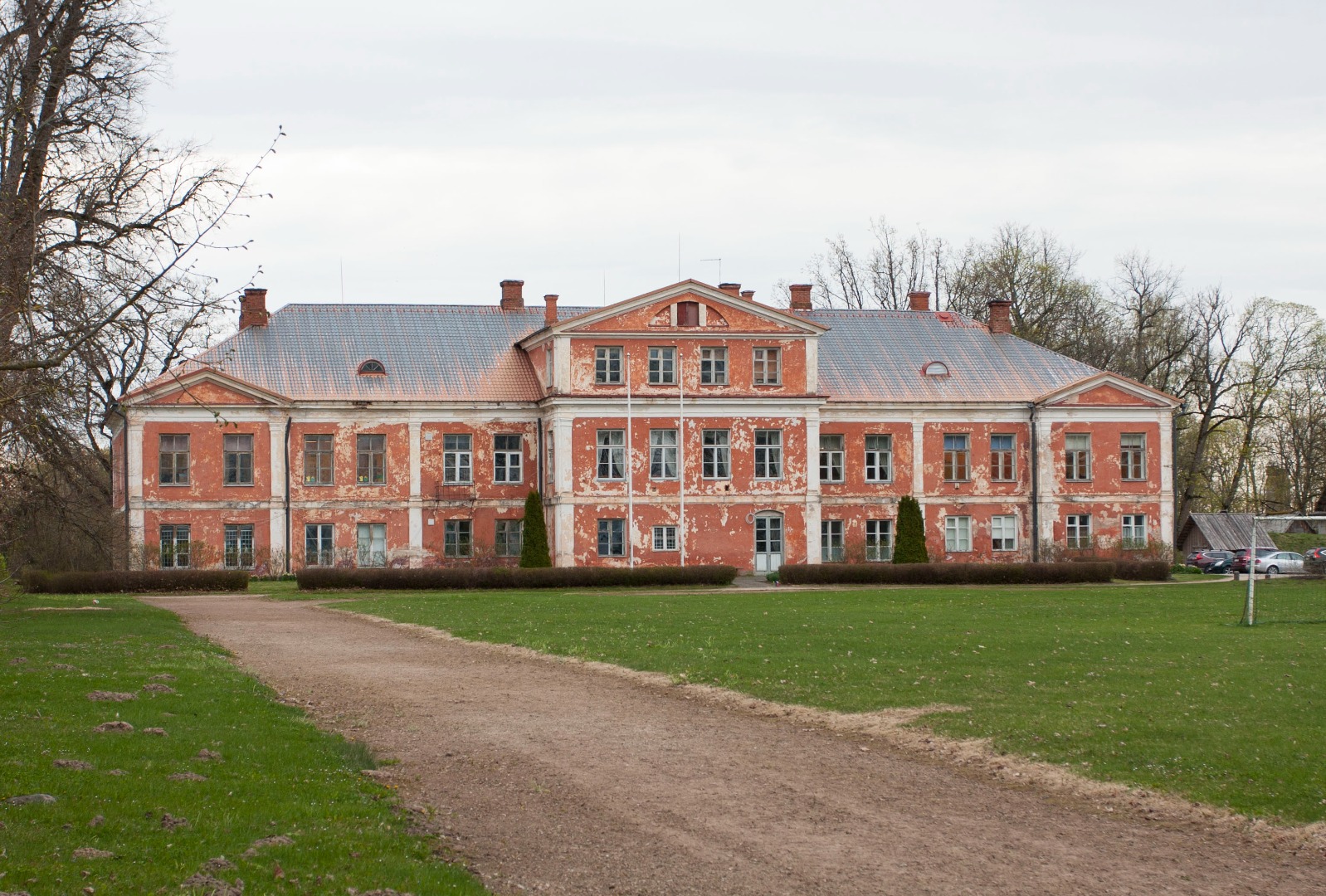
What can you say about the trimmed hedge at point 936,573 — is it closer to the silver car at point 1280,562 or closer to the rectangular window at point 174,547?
the silver car at point 1280,562

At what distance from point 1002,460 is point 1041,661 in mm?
34390

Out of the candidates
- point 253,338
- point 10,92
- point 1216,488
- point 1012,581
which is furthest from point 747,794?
point 1216,488

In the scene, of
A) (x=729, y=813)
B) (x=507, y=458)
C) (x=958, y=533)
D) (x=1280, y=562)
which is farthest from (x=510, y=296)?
(x=729, y=813)

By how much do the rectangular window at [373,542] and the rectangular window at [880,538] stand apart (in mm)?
16760

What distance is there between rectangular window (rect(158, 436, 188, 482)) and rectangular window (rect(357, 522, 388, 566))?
587 cm

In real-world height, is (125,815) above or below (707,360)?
below

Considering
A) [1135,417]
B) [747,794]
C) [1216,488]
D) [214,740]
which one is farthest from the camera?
[1216,488]

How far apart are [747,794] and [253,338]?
4270 centimetres

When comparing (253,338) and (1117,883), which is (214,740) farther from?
(253,338)

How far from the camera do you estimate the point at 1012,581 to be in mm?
42875

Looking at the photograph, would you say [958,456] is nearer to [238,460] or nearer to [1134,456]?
[1134,456]

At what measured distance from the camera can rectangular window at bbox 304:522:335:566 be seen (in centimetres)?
4794

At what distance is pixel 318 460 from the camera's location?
159 ft

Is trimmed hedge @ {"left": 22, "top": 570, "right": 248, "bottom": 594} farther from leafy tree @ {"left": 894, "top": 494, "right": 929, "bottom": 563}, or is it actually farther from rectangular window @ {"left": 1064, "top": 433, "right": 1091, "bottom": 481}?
rectangular window @ {"left": 1064, "top": 433, "right": 1091, "bottom": 481}
